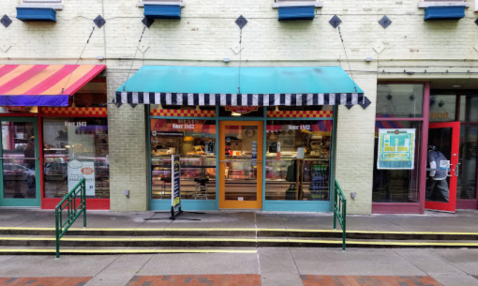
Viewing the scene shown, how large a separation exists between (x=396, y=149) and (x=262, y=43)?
14.3 feet

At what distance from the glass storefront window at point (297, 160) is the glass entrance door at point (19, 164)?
6.21 meters

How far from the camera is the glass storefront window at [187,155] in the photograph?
22.3 ft

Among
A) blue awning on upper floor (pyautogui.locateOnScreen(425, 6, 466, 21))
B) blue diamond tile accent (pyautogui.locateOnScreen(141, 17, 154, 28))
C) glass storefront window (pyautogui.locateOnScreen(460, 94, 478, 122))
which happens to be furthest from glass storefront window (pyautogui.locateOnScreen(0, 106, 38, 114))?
glass storefront window (pyautogui.locateOnScreen(460, 94, 478, 122))

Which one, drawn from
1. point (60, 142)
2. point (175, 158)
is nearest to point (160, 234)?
point (175, 158)

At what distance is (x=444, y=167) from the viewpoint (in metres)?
6.98

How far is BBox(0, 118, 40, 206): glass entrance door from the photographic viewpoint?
6.87 m

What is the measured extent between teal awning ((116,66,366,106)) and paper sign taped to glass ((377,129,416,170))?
2.00 m

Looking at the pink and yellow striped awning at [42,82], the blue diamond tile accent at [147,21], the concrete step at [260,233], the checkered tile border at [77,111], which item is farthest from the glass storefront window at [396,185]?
the pink and yellow striped awning at [42,82]

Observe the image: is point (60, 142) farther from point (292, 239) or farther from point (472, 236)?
point (472, 236)

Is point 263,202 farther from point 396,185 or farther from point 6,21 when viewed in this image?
point 6,21

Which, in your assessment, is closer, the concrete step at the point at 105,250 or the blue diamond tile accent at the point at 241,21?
the concrete step at the point at 105,250

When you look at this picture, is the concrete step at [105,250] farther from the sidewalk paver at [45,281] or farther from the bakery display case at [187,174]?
the bakery display case at [187,174]

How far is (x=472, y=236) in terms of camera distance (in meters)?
5.38

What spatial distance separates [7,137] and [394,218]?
10.2m
